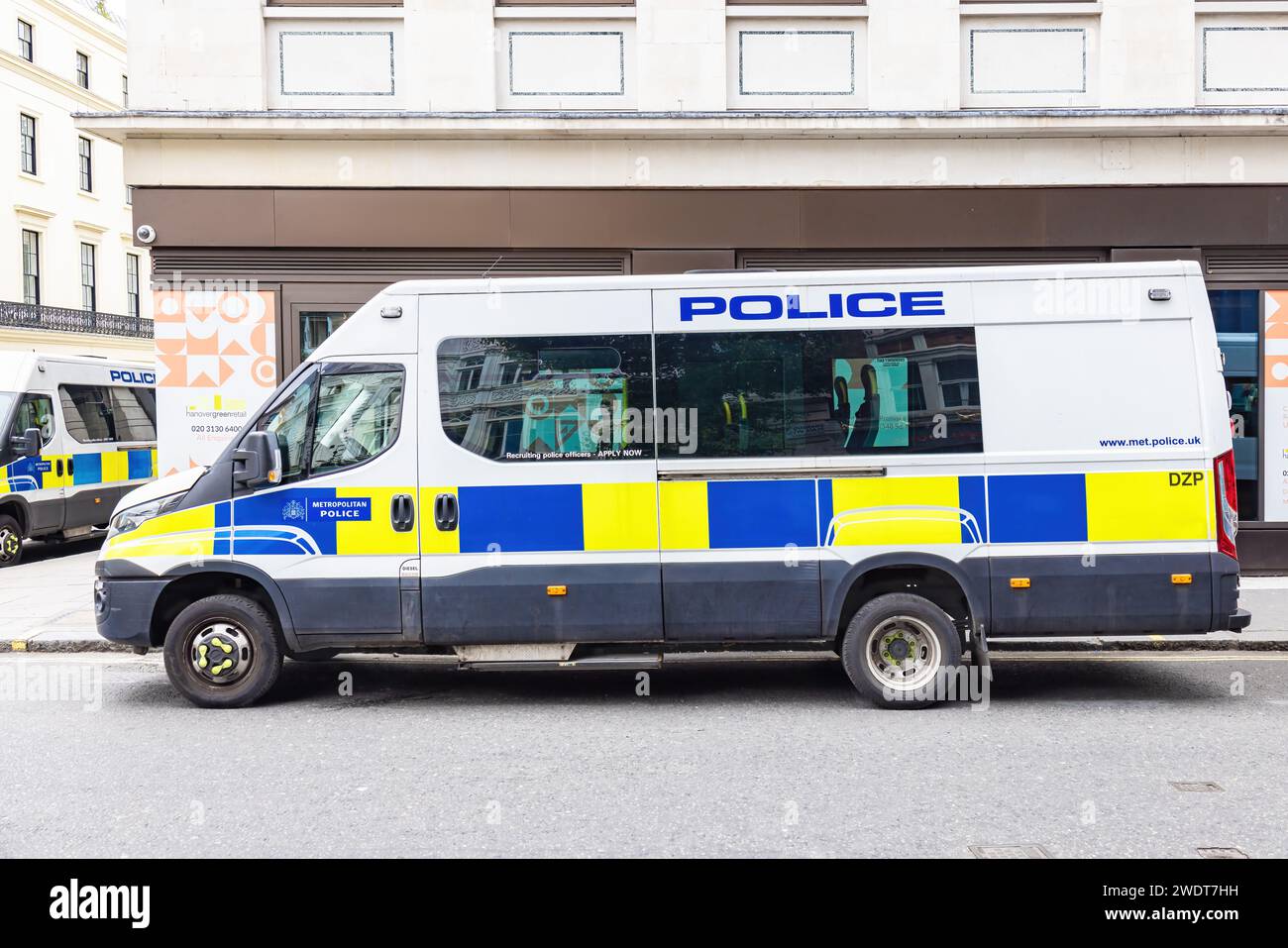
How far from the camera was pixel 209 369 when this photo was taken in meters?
12.0

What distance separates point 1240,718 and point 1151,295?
2.60 metres

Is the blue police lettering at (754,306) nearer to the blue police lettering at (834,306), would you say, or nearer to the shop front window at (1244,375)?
the blue police lettering at (834,306)

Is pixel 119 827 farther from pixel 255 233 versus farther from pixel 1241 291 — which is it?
pixel 1241 291

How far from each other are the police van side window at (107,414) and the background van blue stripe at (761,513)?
12.3 metres

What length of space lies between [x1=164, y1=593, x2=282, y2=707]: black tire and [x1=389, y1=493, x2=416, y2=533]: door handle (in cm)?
103

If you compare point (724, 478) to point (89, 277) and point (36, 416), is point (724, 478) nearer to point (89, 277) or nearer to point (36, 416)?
point (36, 416)

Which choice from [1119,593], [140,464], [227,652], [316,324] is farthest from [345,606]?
[140,464]

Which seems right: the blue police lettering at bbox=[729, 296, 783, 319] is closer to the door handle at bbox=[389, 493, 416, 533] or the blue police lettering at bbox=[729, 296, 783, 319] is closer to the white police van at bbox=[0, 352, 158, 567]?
the door handle at bbox=[389, 493, 416, 533]

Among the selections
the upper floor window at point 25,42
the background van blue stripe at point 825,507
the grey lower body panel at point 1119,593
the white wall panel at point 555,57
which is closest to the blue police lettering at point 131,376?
the white wall panel at point 555,57

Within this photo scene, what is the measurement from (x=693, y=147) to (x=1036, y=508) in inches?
246

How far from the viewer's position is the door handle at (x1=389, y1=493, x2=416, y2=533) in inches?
284

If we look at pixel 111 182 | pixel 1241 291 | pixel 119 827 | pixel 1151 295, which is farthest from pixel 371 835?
pixel 111 182

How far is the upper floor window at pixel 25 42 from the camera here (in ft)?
124

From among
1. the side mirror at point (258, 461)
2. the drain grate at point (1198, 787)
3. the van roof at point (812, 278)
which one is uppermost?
the van roof at point (812, 278)
